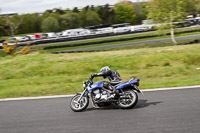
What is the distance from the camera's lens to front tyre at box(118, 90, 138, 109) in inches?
263

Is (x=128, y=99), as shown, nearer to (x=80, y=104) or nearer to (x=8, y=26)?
(x=80, y=104)

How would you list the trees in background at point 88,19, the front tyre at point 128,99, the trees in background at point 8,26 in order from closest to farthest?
the front tyre at point 128,99 < the trees in background at point 8,26 < the trees in background at point 88,19

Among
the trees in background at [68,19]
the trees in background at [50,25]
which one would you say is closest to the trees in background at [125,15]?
the trees in background at [68,19]

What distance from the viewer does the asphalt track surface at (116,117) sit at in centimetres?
546

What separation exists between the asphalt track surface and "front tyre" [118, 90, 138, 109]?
0.15 m

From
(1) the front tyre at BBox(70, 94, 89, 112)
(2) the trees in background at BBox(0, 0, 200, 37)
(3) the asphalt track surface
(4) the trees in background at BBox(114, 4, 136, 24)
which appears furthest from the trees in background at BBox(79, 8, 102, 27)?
(1) the front tyre at BBox(70, 94, 89, 112)

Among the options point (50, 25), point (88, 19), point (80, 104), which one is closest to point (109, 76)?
point (80, 104)

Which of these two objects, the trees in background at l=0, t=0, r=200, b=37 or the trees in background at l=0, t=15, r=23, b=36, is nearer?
the trees in background at l=0, t=15, r=23, b=36

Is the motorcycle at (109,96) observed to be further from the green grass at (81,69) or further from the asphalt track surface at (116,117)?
the green grass at (81,69)

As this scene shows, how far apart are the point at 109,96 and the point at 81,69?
7.36 meters

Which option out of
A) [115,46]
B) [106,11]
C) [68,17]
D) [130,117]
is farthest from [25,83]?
[106,11]

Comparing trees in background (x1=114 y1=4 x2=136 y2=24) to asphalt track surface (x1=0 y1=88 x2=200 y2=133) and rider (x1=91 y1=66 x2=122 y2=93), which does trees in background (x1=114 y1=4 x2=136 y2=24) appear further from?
rider (x1=91 y1=66 x2=122 y2=93)

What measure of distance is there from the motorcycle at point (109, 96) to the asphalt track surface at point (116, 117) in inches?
7.0

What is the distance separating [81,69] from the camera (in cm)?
1417
